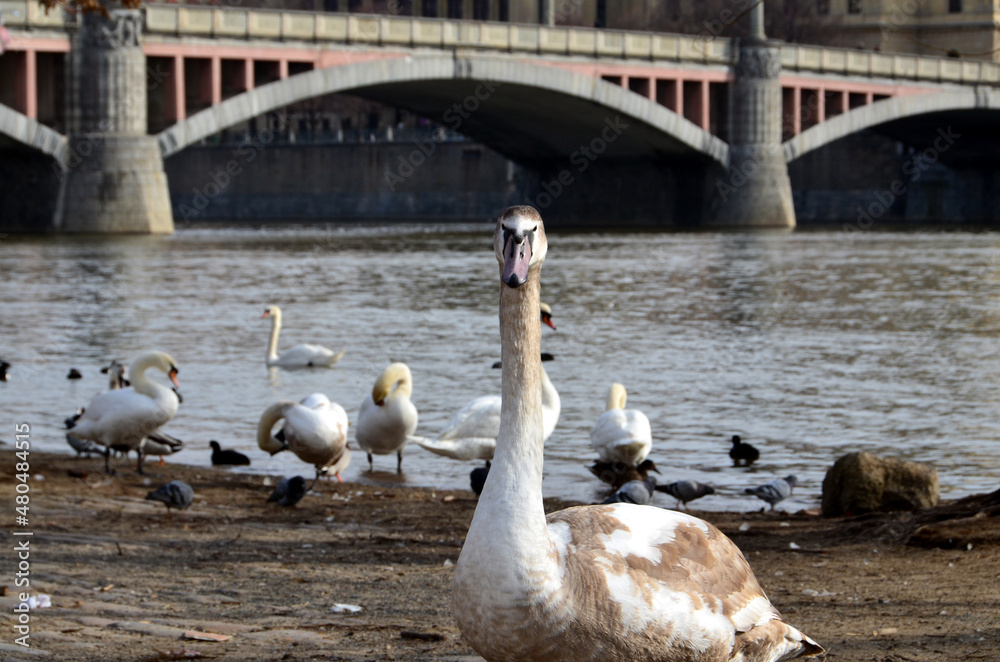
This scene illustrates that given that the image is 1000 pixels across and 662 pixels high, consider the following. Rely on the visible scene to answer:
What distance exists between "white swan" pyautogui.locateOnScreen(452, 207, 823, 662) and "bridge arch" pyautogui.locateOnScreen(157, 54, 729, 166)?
1311 inches

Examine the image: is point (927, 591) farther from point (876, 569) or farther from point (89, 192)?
point (89, 192)

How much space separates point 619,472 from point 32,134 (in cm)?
2803

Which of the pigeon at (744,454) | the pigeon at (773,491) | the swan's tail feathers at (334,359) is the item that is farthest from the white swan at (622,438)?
the swan's tail feathers at (334,359)

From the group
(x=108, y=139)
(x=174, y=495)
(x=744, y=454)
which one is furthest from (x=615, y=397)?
(x=108, y=139)

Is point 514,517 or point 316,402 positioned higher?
point 514,517

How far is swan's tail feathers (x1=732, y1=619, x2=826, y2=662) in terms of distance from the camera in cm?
360

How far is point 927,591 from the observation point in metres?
5.07

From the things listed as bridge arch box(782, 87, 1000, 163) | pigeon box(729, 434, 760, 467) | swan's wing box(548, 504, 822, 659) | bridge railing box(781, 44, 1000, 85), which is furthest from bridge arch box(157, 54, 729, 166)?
swan's wing box(548, 504, 822, 659)

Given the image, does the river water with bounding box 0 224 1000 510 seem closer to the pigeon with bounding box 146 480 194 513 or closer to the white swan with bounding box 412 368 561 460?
the white swan with bounding box 412 368 561 460

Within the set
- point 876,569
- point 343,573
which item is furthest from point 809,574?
point 343,573

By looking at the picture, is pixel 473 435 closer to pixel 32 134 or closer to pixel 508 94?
pixel 32 134

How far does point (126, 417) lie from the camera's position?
8.16 metres

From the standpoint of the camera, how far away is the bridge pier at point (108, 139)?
34.5m

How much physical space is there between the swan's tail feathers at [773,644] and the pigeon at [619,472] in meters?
4.29
